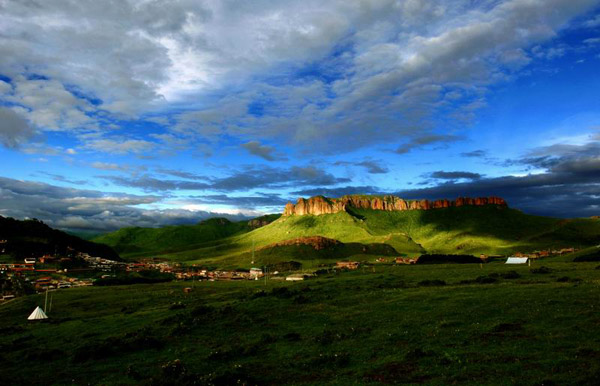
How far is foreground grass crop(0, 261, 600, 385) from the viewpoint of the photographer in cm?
2267

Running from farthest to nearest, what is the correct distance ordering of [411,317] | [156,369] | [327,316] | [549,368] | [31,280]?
[31,280] → [327,316] → [411,317] → [156,369] → [549,368]

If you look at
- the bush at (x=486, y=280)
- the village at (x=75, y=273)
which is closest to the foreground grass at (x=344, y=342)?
the bush at (x=486, y=280)

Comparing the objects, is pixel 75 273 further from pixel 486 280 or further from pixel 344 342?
pixel 344 342

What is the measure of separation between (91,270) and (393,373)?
611 feet

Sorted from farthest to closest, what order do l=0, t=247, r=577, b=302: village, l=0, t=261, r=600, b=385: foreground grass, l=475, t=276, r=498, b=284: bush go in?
l=0, t=247, r=577, b=302: village < l=475, t=276, r=498, b=284: bush < l=0, t=261, r=600, b=385: foreground grass

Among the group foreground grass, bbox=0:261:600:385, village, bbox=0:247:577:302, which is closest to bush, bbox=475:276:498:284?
foreground grass, bbox=0:261:600:385

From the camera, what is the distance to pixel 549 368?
20172 mm

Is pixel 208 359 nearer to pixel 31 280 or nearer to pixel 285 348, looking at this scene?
pixel 285 348

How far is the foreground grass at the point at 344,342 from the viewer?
74.4 ft


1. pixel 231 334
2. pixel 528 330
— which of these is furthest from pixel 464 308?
pixel 231 334

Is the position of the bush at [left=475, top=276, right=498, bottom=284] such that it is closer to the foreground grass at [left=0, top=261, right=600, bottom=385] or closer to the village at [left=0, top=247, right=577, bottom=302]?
the foreground grass at [left=0, top=261, right=600, bottom=385]

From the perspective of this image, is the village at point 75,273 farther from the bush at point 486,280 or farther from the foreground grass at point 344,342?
the foreground grass at point 344,342

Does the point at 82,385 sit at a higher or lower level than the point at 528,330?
lower

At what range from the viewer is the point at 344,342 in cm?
3173
